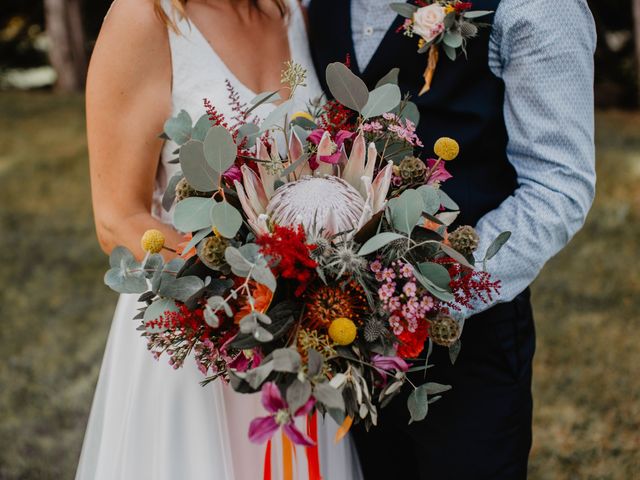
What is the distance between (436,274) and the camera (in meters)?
1.39

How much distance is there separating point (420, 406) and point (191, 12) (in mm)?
1282

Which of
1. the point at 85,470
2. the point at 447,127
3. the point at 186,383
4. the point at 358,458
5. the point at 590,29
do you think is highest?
the point at 590,29

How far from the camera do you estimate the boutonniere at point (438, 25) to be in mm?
1918

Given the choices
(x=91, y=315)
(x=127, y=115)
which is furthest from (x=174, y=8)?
(x=91, y=315)

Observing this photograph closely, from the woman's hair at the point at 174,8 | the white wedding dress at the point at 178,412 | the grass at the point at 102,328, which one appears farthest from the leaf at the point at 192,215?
the grass at the point at 102,328

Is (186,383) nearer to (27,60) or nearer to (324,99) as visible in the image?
(324,99)

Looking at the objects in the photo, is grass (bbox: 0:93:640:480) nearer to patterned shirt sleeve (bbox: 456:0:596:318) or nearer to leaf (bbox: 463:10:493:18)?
patterned shirt sleeve (bbox: 456:0:596:318)

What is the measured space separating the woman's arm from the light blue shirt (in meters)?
0.87

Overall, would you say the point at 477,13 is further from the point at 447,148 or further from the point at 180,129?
the point at 180,129

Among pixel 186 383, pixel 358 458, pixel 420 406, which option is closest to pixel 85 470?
pixel 186 383

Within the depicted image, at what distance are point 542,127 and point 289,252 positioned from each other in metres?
0.92

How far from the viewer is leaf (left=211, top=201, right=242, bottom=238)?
4.38 feet

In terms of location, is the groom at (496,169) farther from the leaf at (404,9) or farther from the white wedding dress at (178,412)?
the white wedding dress at (178,412)

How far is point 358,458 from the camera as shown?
2.38m
